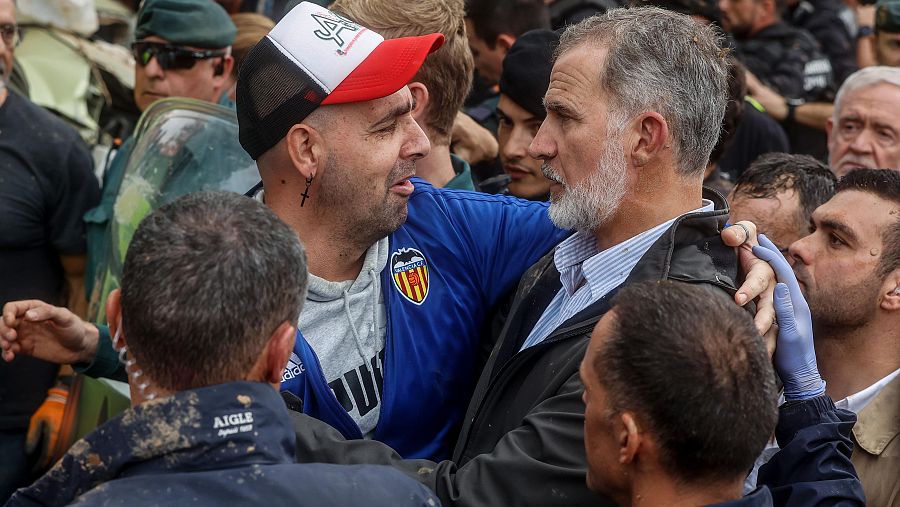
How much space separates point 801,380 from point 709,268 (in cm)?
40

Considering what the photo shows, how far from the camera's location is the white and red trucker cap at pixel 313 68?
304 centimetres

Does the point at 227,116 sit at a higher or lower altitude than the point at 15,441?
higher

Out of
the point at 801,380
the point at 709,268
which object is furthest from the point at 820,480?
the point at 709,268

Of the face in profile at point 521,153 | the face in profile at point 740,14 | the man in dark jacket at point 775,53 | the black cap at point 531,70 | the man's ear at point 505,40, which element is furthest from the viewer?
the face in profile at point 740,14

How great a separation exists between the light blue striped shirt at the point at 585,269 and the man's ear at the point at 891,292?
30.4 inches

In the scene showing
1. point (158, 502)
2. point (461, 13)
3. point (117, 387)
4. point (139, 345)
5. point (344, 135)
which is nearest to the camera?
point (158, 502)

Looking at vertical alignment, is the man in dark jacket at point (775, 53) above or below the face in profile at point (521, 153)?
below

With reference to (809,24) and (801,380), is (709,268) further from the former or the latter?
(809,24)

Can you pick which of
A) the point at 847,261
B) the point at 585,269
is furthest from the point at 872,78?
the point at 585,269

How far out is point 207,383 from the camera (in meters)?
2.05

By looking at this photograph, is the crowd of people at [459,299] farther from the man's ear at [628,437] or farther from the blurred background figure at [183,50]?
the blurred background figure at [183,50]

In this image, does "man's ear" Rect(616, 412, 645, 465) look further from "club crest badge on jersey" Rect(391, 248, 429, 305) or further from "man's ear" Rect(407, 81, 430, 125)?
"man's ear" Rect(407, 81, 430, 125)

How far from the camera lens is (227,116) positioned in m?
4.27

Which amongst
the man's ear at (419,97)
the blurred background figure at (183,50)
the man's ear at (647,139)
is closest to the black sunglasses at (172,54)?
the blurred background figure at (183,50)
